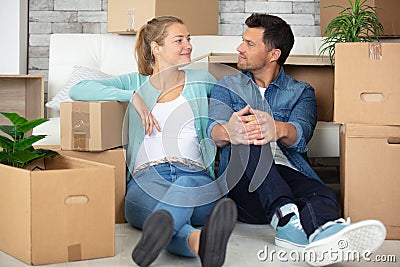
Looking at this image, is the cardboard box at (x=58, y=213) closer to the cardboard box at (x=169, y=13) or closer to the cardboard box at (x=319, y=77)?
the cardboard box at (x=319, y=77)

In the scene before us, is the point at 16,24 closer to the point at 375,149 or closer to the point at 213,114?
the point at 213,114

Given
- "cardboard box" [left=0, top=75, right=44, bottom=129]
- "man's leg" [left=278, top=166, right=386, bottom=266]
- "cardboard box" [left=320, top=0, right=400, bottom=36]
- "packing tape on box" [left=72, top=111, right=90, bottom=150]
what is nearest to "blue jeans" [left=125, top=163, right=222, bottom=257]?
"packing tape on box" [left=72, top=111, right=90, bottom=150]

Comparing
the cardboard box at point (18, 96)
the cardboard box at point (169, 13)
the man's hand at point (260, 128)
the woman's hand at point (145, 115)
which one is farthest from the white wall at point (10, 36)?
the man's hand at point (260, 128)

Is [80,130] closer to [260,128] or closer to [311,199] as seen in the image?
[260,128]

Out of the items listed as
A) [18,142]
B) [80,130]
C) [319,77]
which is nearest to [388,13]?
[319,77]

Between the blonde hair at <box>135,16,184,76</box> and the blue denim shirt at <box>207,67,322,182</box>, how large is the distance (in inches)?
10.7

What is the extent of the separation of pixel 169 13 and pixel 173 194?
148cm

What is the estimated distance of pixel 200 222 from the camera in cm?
241

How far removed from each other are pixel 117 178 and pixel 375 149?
92cm

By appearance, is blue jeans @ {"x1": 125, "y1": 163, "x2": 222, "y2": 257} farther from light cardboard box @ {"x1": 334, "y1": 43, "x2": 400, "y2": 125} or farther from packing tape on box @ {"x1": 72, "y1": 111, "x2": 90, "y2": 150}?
light cardboard box @ {"x1": 334, "y1": 43, "x2": 400, "y2": 125}

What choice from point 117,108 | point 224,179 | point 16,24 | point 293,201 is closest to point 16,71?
point 16,24

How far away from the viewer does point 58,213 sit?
2.02 m

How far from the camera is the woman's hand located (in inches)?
95.5

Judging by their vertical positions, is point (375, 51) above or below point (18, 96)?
above
